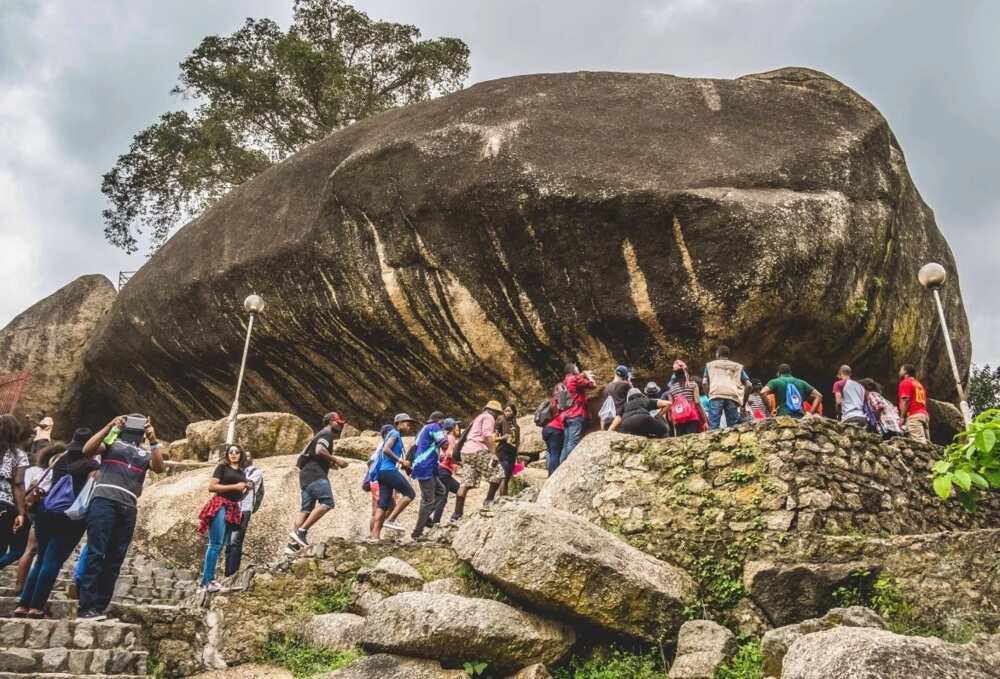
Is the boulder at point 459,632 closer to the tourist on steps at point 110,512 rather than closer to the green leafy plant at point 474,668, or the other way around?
the green leafy plant at point 474,668

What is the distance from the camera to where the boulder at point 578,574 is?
5844 millimetres

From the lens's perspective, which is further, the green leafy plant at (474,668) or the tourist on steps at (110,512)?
the tourist on steps at (110,512)

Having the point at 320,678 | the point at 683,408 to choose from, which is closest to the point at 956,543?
the point at 683,408

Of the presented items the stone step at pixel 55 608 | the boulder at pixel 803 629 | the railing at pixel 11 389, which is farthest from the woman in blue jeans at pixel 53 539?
the railing at pixel 11 389

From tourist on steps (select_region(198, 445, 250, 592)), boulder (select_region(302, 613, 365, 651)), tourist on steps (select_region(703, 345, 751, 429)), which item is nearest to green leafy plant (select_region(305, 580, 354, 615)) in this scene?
boulder (select_region(302, 613, 365, 651))

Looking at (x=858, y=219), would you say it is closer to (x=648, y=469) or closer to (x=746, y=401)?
(x=746, y=401)

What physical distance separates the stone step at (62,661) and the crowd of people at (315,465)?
0.45 m

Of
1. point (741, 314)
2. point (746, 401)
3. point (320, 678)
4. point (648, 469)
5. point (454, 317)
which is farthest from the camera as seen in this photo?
point (454, 317)

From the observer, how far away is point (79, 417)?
63.7 feet

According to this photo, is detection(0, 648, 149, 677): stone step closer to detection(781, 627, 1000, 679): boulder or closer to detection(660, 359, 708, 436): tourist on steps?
detection(781, 627, 1000, 679): boulder

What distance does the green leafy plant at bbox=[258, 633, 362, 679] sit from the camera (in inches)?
235

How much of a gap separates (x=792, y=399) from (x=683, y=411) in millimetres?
1506

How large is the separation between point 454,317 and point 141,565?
17.7 feet

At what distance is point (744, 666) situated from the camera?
17.8 ft
